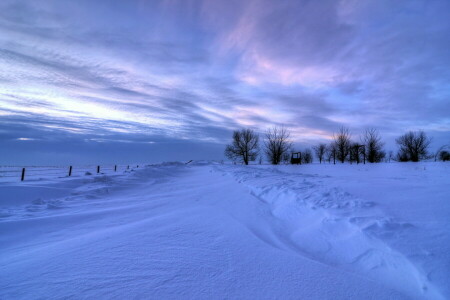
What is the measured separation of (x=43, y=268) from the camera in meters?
1.76

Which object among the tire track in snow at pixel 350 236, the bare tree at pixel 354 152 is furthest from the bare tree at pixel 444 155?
the tire track in snow at pixel 350 236

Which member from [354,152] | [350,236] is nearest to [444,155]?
[354,152]

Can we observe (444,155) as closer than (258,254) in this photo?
No

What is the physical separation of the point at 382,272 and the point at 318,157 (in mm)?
41240

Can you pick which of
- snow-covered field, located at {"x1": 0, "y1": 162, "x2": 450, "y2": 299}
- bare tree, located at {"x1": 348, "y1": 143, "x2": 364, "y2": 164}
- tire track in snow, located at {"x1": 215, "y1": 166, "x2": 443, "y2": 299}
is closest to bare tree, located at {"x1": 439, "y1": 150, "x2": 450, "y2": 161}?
bare tree, located at {"x1": 348, "y1": 143, "x2": 364, "y2": 164}

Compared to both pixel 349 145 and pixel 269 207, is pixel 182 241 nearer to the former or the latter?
pixel 269 207

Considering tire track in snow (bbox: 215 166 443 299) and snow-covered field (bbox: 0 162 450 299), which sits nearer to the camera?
snow-covered field (bbox: 0 162 450 299)

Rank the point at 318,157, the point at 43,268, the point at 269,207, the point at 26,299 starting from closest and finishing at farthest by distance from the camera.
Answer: the point at 26,299
the point at 43,268
the point at 269,207
the point at 318,157

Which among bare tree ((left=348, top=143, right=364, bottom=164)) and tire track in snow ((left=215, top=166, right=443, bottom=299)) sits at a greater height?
bare tree ((left=348, top=143, right=364, bottom=164))

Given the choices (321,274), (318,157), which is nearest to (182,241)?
(321,274)

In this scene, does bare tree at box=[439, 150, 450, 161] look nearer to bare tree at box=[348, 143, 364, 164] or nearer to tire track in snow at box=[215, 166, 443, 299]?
bare tree at box=[348, 143, 364, 164]

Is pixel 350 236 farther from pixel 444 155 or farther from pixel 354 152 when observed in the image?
pixel 444 155

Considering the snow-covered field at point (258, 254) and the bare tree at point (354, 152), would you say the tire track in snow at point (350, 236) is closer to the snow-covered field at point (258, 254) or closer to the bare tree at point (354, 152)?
the snow-covered field at point (258, 254)

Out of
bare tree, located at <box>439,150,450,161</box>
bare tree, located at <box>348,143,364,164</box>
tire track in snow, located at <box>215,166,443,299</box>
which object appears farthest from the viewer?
bare tree, located at <box>348,143,364,164</box>
